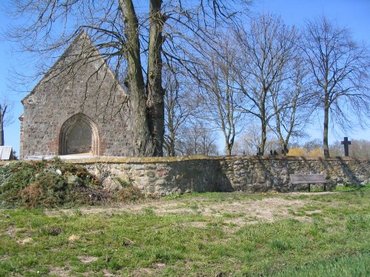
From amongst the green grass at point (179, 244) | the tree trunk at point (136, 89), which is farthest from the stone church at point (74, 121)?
the green grass at point (179, 244)

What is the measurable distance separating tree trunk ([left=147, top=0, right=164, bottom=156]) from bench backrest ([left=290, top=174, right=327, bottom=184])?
23.3 feet

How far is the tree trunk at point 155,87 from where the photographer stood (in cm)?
1686

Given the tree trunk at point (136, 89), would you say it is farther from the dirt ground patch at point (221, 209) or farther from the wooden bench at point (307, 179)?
the wooden bench at point (307, 179)

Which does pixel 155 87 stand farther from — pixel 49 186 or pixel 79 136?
pixel 79 136

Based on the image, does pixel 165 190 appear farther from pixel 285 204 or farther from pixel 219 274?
pixel 219 274

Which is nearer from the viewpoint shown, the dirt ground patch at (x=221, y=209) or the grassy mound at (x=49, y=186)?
the dirt ground patch at (x=221, y=209)

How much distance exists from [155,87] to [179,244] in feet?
32.3

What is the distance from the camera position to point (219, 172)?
749 inches

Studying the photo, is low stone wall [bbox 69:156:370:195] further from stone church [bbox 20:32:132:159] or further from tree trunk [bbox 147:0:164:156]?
stone church [bbox 20:32:132:159]

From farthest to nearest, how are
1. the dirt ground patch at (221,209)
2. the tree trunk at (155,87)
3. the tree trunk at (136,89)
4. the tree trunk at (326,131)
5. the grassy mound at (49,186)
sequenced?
the tree trunk at (326,131) → the tree trunk at (155,87) → the tree trunk at (136,89) → the grassy mound at (49,186) → the dirt ground patch at (221,209)

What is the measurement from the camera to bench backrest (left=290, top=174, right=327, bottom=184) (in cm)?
2102

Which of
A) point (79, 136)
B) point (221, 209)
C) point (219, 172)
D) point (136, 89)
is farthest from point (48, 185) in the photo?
point (79, 136)

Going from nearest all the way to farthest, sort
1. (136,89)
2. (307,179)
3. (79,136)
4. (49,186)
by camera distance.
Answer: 1. (49,186)
2. (136,89)
3. (307,179)
4. (79,136)

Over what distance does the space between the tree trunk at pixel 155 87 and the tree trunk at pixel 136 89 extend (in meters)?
0.21
